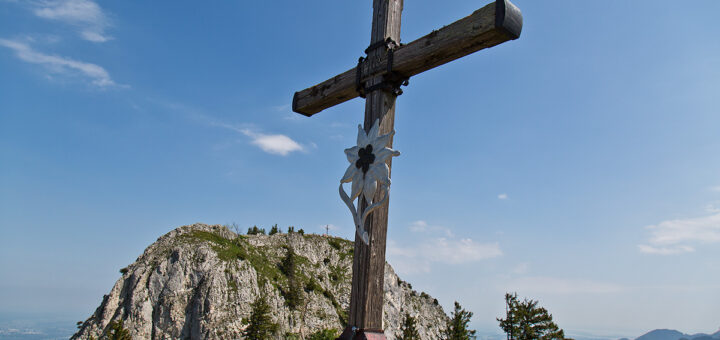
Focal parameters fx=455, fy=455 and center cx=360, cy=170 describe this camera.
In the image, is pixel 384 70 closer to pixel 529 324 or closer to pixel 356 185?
pixel 356 185

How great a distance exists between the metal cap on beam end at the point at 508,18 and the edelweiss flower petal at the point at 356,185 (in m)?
1.71

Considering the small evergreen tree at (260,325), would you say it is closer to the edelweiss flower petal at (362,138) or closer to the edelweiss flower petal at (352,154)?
the edelweiss flower petal at (352,154)

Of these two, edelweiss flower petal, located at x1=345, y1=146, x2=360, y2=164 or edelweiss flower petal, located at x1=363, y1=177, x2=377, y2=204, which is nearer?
edelweiss flower petal, located at x1=363, y1=177, x2=377, y2=204

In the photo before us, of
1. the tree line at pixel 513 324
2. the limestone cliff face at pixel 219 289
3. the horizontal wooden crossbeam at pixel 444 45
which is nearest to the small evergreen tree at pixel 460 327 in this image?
the tree line at pixel 513 324

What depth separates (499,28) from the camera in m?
3.55

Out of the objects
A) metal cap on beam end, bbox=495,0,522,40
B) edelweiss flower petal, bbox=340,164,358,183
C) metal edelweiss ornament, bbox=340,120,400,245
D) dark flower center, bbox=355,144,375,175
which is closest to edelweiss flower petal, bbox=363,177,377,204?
metal edelweiss ornament, bbox=340,120,400,245

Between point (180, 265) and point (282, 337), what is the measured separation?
11.1 m

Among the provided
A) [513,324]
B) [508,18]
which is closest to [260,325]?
[513,324]

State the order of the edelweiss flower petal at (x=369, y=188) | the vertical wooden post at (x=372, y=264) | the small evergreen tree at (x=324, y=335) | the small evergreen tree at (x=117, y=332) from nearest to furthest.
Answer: the vertical wooden post at (x=372, y=264) < the edelweiss flower petal at (x=369, y=188) < the small evergreen tree at (x=117, y=332) < the small evergreen tree at (x=324, y=335)

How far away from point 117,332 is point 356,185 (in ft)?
114

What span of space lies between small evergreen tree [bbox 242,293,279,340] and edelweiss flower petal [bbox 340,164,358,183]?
1375 inches

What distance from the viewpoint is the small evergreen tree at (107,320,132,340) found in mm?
32034

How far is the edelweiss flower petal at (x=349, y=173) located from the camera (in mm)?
4254

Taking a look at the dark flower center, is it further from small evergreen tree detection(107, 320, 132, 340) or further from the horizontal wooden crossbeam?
small evergreen tree detection(107, 320, 132, 340)
